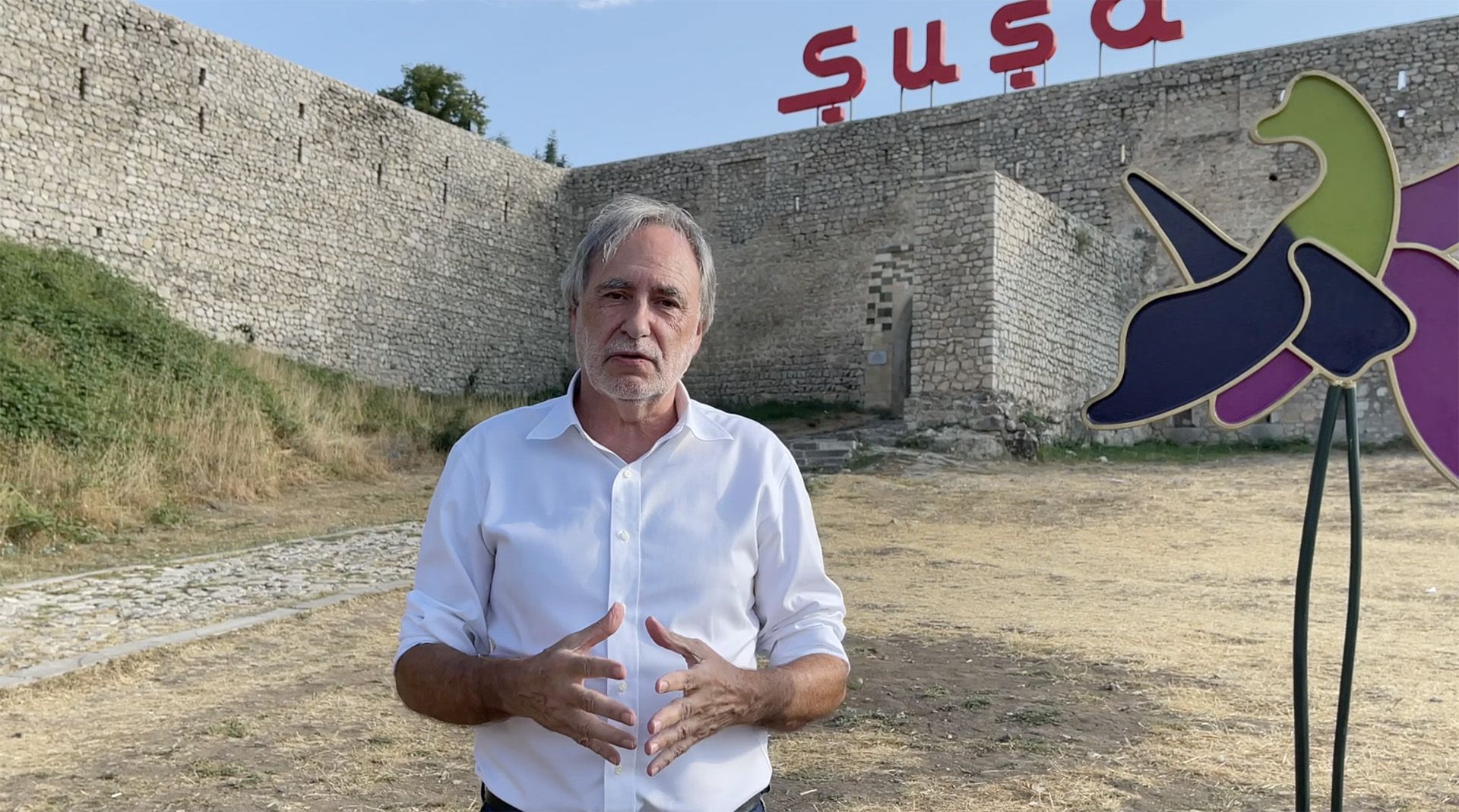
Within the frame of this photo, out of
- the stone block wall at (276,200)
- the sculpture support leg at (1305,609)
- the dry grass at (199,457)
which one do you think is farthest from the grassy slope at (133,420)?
the sculpture support leg at (1305,609)

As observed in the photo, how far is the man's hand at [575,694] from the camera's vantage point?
124 centimetres

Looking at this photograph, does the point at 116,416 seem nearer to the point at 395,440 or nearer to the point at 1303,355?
the point at 395,440

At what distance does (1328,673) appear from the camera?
4055 millimetres

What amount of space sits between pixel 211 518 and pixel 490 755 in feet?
23.3

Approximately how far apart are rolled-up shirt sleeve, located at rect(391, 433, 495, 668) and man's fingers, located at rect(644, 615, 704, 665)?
0.91 ft

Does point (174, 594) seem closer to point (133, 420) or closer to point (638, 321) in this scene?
point (133, 420)

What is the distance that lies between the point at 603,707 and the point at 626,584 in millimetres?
194

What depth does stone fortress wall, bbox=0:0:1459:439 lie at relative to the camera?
11305mm

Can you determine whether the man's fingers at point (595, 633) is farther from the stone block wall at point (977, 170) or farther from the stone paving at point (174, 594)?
the stone block wall at point (977, 170)

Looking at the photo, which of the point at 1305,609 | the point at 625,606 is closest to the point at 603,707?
the point at 625,606

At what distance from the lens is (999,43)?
1590 centimetres

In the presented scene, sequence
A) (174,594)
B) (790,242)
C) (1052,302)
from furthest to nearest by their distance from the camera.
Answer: (790,242)
(1052,302)
(174,594)

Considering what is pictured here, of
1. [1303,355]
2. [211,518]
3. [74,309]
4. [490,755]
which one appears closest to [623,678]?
[490,755]

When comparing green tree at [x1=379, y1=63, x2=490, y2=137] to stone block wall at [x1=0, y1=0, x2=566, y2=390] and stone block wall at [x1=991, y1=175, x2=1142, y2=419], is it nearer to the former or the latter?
stone block wall at [x1=0, y1=0, x2=566, y2=390]
